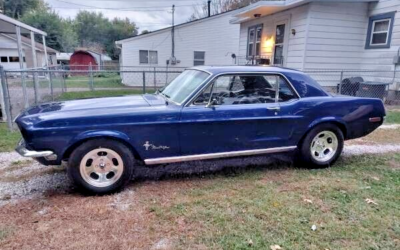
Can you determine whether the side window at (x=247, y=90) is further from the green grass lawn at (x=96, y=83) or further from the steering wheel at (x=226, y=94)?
the green grass lawn at (x=96, y=83)

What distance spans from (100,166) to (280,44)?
9.98m

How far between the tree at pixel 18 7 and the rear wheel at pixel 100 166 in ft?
188

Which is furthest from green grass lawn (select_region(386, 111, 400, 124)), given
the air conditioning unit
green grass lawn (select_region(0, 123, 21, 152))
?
the air conditioning unit

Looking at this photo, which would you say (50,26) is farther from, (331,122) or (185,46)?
(331,122)

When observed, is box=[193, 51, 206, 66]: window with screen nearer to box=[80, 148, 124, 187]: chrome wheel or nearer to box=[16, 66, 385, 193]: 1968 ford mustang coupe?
box=[16, 66, 385, 193]: 1968 ford mustang coupe

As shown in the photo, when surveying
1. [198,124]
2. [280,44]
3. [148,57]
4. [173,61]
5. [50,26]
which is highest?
[50,26]

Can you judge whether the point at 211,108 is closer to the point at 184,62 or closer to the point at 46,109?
the point at 46,109

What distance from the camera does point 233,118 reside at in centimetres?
389

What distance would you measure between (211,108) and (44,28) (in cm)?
5278

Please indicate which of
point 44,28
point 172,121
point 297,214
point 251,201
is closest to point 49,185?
point 172,121

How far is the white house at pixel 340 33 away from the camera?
31.5ft

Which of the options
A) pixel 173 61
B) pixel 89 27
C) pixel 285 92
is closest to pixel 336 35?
pixel 285 92

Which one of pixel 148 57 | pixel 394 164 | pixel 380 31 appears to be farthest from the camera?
pixel 148 57

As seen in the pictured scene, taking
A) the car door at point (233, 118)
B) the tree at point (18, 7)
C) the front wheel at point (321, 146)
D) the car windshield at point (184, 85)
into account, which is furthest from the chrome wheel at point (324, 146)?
the tree at point (18, 7)
